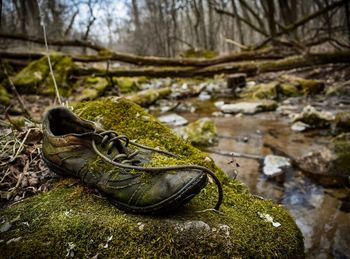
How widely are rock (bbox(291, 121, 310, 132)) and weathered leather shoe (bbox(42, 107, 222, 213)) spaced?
511 cm

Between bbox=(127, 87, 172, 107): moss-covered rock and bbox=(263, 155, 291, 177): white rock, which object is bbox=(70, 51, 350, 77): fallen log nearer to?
bbox=(127, 87, 172, 107): moss-covered rock

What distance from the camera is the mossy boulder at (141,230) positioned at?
1568 mm

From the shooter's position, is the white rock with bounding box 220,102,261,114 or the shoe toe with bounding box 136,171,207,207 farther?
the white rock with bounding box 220,102,261,114

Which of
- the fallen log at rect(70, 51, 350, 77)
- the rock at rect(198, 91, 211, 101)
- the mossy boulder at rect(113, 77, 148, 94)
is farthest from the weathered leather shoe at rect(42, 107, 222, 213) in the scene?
the mossy boulder at rect(113, 77, 148, 94)

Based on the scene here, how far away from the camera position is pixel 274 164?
15.4 ft

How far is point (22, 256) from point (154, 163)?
809 mm

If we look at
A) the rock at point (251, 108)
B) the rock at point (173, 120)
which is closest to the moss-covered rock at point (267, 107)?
the rock at point (251, 108)

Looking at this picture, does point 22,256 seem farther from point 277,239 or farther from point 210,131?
point 210,131

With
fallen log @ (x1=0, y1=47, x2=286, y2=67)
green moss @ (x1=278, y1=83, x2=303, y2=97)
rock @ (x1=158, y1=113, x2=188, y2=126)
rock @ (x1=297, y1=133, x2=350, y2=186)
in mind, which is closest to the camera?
rock @ (x1=297, y1=133, x2=350, y2=186)

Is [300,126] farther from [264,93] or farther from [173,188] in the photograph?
[173,188]

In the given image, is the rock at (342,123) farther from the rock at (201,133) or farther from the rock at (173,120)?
the rock at (173,120)

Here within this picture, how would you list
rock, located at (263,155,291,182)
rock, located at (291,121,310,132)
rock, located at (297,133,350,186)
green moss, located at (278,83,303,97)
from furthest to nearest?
green moss, located at (278,83,303,97), rock, located at (291,121,310,132), rock, located at (263,155,291,182), rock, located at (297,133,350,186)

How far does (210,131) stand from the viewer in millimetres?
6102

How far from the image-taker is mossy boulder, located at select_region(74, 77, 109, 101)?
9.52 meters
